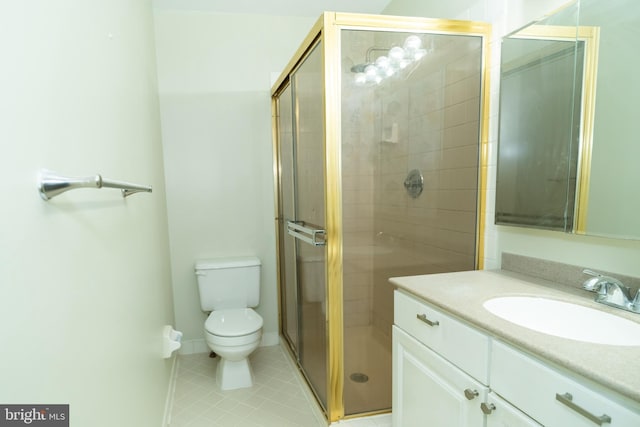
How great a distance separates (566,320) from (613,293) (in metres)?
0.15

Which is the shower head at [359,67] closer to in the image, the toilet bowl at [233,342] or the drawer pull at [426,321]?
the drawer pull at [426,321]

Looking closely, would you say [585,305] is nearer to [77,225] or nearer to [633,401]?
[633,401]

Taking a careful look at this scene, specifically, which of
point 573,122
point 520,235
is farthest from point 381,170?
point 573,122

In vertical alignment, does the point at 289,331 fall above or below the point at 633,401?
below

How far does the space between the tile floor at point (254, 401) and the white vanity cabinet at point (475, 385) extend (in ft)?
1.90

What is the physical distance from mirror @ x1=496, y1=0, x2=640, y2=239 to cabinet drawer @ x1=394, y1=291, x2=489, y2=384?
58 cm

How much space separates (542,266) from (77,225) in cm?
156

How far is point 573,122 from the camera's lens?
3.92 feet

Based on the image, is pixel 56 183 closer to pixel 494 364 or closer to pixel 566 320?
pixel 494 364

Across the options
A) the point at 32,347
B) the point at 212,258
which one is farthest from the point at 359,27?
the point at 212,258

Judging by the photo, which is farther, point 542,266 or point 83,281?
point 542,266

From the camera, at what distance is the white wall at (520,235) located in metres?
1.10

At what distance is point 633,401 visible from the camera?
62cm

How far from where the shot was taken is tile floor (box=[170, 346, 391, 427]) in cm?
187
